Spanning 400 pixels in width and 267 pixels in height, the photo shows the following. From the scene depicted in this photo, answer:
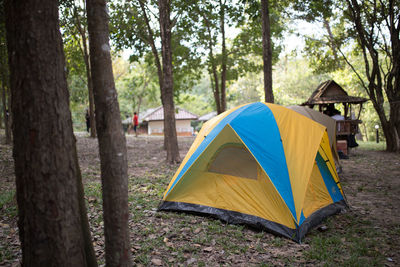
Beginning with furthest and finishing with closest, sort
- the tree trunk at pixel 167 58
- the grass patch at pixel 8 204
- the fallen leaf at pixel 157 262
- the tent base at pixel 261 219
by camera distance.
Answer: the tree trunk at pixel 167 58 → the grass patch at pixel 8 204 → the tent base at pixel 261 219 → the fallen leaf at pixel 157 262

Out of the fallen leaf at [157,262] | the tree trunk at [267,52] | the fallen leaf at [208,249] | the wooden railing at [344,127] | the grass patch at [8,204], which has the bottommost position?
the fallen leaf at [208,249]

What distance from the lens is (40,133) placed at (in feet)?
6.91

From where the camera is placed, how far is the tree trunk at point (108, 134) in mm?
2504

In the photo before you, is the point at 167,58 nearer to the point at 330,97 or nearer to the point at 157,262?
the point at 157,262

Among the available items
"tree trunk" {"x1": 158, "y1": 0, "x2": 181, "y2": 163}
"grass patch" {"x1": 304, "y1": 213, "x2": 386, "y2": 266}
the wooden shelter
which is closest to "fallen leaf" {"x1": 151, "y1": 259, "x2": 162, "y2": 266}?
"grass patch" {"x1": 304, "y1": 213, "x2": 386, "y2": 266}

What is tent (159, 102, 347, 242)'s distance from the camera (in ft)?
14.1

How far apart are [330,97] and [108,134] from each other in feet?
37.8

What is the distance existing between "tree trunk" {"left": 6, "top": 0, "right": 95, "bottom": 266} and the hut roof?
11.4m

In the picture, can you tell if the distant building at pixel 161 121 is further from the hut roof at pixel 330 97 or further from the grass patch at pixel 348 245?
the grass patch at pixel 348 245

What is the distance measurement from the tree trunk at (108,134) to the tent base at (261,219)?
2.32 m

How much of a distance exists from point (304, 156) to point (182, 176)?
2.09 m

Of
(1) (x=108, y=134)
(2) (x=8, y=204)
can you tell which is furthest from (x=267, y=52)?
(2) (x=8, y=204)

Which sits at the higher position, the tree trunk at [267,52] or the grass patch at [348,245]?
the tree trunk at [267,52]

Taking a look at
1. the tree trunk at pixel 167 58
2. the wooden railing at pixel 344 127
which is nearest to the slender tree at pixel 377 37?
the wooden railing at pixel 344 127
